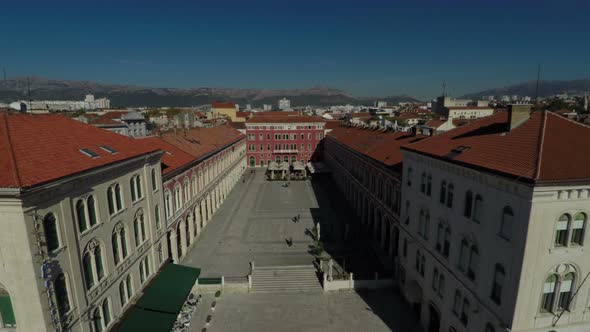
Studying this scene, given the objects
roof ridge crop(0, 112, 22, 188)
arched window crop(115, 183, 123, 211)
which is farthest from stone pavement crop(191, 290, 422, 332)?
roof ridge crop(0, 112, 22, 188)

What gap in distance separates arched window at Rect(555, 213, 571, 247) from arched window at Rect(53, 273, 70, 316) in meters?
22.1

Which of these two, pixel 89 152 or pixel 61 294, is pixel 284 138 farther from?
pixel 61 294

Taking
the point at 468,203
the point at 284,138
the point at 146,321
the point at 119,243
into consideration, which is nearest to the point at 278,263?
the point at 146,321

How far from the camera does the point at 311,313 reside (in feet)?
77.8

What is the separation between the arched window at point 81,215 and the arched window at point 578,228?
23036 millimetres

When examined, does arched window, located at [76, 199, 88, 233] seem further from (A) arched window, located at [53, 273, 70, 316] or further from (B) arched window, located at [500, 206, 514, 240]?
(B) arched window, located at [500, 206, 514, 240]

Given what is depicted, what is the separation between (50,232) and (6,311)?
3.93 metres

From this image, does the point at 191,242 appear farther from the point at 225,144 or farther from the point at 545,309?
the point at 545,309

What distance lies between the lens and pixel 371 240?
35.4 metres

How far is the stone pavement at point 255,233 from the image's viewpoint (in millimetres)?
30841

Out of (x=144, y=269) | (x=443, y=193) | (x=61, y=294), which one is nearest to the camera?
(x=61, y=294)

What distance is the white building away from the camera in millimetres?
12586

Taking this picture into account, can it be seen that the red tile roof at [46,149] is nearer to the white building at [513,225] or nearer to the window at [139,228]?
the window at [139,228]

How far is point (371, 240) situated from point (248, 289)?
15.8 metres
